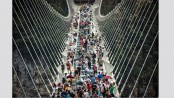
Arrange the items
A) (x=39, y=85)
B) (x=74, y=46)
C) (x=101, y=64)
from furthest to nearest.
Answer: (x=74, y=46), (x=101, y=64), (x=39, y=85)

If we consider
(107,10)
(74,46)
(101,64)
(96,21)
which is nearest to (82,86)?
(101,64)

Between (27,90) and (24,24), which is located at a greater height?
(24,24)

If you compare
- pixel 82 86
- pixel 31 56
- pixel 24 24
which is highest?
pixel 24 24

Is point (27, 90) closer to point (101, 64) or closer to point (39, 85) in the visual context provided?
point (39, 85)

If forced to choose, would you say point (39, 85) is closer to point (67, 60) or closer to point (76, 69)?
point (76, 69)

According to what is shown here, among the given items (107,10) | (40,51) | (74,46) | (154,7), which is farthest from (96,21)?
(154,7)

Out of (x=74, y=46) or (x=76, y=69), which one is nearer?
(x=76, y=69)

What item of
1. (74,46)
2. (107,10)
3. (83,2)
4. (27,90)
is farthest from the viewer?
(83,2)
